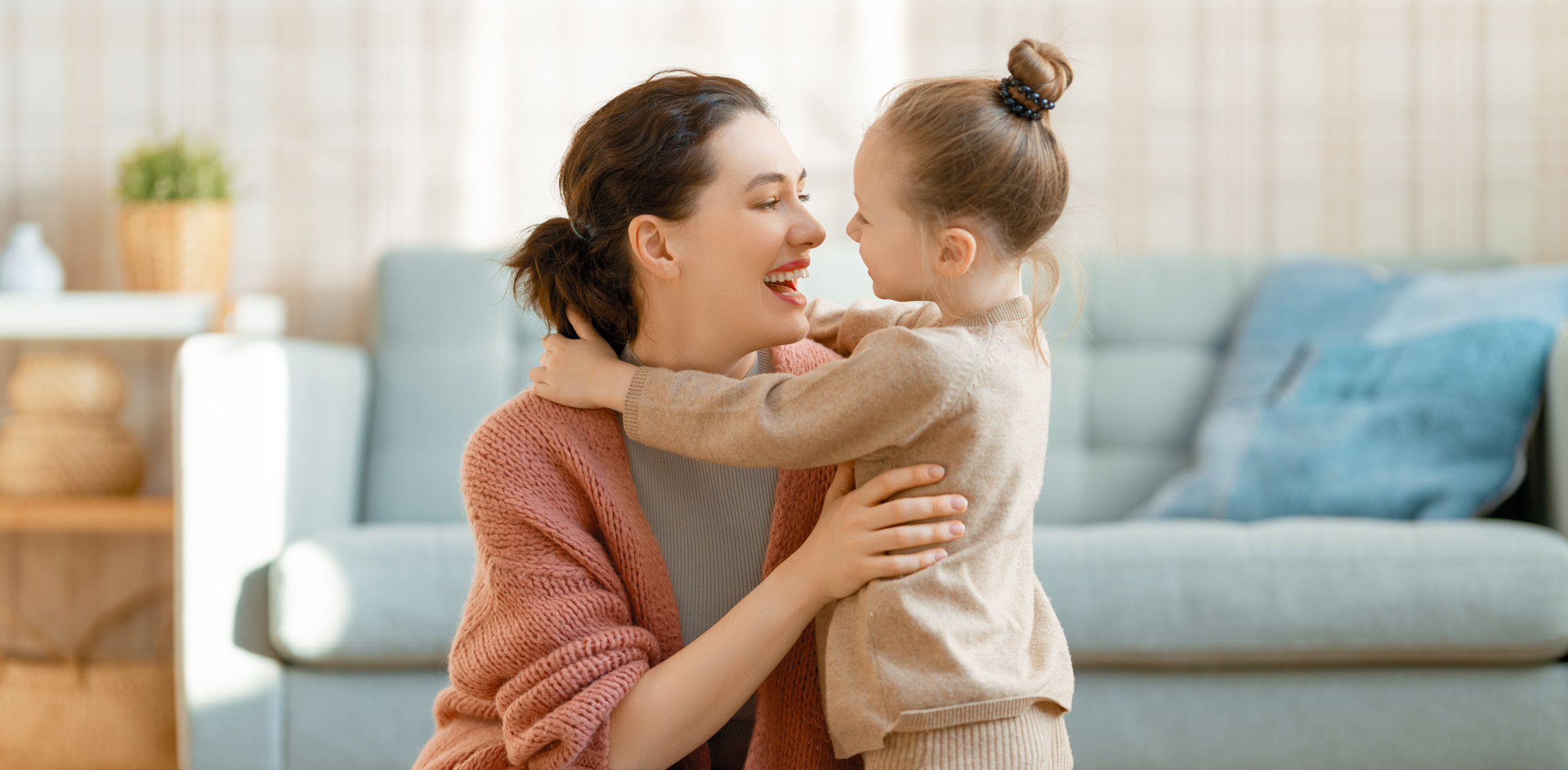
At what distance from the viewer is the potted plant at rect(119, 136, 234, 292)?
91.7 inches

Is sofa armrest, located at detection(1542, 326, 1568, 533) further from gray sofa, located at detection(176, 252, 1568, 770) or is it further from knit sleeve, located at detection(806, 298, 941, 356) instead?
knit sleeve, located at detection(806, 298, 941, 356)

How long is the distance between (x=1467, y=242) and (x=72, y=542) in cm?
321

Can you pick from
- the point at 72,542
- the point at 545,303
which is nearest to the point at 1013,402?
the point at 545,303

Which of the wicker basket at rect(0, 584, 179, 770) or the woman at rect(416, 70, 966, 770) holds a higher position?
the woman at rect(416, 70, 966, 770)

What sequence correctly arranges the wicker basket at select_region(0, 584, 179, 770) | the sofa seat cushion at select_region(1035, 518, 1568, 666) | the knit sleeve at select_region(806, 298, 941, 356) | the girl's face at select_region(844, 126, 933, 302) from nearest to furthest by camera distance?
1. the girl's face at select_region(844, 126, 933, 302)
2. the knit sleeve at select_region(806, 298, 941, 356)
3. the sofa seat cushion at select_region(1035, 518, 1568, 666)
4. the wicker basket at select_region(0, 584, 179, 770)

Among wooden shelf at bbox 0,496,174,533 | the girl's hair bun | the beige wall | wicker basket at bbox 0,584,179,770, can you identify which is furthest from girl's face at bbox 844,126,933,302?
wicker basket at bbox 0,584,179,770

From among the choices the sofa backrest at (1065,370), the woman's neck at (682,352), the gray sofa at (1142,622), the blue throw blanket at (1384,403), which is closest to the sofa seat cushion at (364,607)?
the gray sofa at (1142,622)

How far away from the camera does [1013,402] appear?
884 millimetres

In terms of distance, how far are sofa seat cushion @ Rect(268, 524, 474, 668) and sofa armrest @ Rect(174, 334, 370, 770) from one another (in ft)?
0.21

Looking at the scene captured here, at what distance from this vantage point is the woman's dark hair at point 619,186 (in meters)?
0.97

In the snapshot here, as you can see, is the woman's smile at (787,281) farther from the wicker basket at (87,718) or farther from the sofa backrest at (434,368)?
the wicker basket at (87,718)

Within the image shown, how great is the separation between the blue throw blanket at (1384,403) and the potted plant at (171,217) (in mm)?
1964

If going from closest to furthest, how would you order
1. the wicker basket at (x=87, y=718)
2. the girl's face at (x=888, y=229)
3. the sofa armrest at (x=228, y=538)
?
1. the girl's face at (x=888, y=229)
2. the sofa armrest at (x=228, y=538)
3. the wicker basket at (x=87, y=718)

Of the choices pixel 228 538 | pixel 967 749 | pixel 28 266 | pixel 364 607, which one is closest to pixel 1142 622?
pixel 967 749
